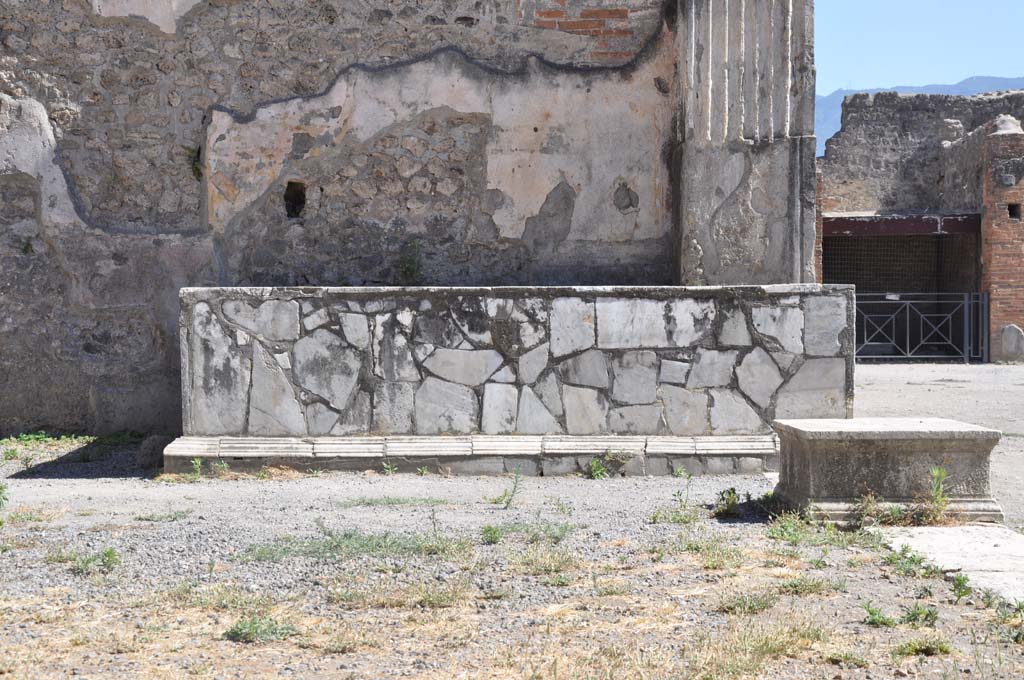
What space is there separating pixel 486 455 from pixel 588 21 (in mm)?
2831

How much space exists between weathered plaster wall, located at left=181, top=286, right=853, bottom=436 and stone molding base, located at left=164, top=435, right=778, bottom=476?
0.10 meters

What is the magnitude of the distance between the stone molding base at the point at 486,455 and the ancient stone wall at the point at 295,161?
1271 mm

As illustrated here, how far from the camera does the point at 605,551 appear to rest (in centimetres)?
393

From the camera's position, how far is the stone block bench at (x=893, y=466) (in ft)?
14.0

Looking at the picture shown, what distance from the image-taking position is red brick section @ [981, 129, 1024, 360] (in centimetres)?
1681

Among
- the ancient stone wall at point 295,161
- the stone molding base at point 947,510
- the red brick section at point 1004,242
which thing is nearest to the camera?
the stone molding base at point 947,510

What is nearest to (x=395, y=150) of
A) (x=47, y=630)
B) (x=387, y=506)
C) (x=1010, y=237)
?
(x=387, y=506)

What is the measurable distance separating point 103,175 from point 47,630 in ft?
14.2

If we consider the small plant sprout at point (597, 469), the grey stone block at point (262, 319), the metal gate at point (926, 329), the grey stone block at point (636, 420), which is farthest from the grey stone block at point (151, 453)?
the metal gate at point (926, 329)

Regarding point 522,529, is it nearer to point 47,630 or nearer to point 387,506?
point 387,506

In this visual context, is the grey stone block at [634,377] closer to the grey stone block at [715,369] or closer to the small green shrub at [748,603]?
the grey stone block at [715,369]

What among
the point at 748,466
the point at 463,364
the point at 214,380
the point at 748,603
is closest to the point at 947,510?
the point at 748,603

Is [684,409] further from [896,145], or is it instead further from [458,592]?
[896,145]

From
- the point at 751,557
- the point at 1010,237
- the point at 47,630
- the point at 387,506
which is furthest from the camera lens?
the point at 1010,237
